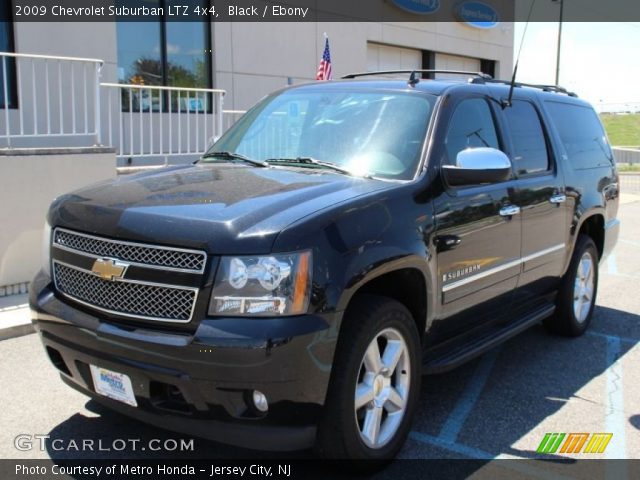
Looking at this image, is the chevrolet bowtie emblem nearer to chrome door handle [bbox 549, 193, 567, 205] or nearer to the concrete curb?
the concrete curb

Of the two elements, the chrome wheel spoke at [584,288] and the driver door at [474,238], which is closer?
the driver door at [474,238]

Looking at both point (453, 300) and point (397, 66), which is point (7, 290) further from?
point (397, 66)

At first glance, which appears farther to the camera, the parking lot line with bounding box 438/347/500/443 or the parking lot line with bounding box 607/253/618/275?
the parking lot line with bounding box 607/253/618/275

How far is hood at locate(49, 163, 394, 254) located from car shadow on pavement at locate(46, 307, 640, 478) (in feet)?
Answer: 3.99

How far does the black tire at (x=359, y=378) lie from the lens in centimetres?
302

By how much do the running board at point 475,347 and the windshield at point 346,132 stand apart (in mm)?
1081

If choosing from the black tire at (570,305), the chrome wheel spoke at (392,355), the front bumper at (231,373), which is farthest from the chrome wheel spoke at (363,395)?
the black tire at (570,305)

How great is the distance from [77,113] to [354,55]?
23.7ft

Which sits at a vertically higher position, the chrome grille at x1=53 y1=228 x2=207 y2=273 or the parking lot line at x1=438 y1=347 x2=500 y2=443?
the chrome grille at x1=53 y1=228 x2=207 y2=273

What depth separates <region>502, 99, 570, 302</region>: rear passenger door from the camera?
15.3ft

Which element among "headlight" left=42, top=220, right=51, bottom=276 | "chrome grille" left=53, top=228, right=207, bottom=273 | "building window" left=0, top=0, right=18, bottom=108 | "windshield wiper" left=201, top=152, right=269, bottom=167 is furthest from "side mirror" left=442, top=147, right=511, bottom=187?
"building window" left=0, top=0, right=18, bottom=108

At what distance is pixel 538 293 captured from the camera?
5070 millimetres

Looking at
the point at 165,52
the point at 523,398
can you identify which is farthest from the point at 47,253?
the point at 165,52

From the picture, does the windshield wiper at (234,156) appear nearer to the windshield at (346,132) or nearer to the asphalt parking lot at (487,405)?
the windshield at (346,132)
